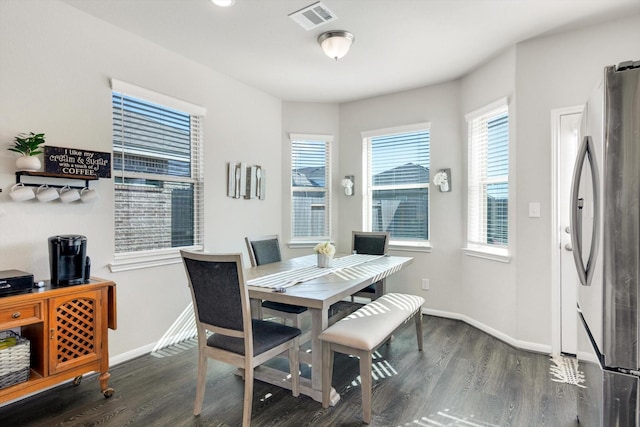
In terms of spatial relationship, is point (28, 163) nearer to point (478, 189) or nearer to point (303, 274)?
point (303, 274)

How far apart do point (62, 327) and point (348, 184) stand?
339 centimetres

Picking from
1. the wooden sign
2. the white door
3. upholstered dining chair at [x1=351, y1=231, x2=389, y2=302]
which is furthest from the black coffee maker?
the white door

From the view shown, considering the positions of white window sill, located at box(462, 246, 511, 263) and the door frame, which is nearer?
the door frame

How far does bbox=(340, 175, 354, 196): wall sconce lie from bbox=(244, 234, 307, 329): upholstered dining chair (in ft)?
5.17

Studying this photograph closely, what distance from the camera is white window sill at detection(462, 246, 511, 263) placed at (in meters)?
3.31

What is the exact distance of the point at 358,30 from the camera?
287 centimetres

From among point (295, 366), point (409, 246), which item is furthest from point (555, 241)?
point (295, 366)

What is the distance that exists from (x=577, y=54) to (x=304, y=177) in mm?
3177

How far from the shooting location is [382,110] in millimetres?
4543

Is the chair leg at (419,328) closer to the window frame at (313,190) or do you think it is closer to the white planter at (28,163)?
the window frame at (313,190)

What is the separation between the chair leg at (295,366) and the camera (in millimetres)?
2266

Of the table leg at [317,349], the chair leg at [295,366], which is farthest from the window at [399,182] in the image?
the chair leg at [295,366]

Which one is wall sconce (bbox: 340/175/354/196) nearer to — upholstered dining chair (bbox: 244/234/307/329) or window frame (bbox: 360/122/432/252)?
window frame (bbox: 360/122/432/252)

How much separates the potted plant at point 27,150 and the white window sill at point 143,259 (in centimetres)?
90
